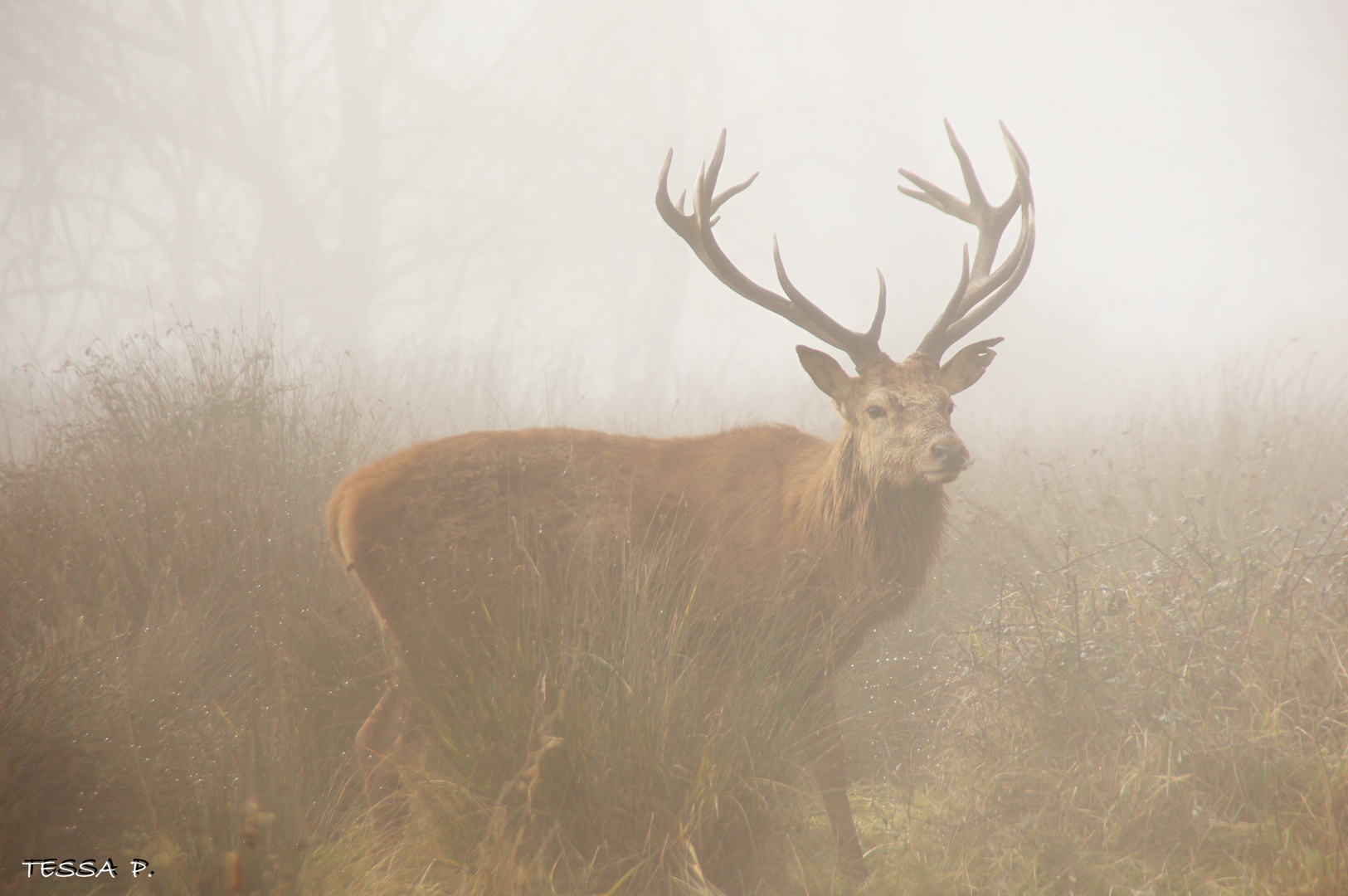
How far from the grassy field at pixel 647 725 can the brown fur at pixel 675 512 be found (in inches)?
7.8

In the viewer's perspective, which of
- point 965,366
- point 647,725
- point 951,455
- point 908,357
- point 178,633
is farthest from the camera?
point 965,366

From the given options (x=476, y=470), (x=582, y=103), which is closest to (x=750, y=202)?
(x=582, y=103)

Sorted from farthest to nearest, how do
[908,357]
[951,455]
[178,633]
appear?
[908,357] → [178,633] → [951,455]

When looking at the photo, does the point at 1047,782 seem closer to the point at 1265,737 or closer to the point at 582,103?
the point at 1265,737

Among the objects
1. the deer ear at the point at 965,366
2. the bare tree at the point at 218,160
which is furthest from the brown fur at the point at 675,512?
the bare tree at the point at 218,160

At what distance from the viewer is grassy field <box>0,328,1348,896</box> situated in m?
1.71

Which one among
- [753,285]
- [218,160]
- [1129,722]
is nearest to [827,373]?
[753,285]

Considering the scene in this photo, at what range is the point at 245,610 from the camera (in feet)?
9.52

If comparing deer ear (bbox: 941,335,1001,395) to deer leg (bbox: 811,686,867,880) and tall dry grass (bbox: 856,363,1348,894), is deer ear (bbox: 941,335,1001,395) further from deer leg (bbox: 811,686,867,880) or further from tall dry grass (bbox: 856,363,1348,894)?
deer leg (bbox: 811,686,867,880)

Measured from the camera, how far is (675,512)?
2621mm

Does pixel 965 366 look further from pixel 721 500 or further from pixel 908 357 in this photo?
pixel 721 500

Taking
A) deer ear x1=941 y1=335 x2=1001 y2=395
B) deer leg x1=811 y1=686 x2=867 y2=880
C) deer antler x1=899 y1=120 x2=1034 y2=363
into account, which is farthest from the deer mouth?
deer leg x1=811 y1=686 x2=867 y2=880

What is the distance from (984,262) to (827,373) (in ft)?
3.44

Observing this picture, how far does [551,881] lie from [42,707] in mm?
1446
